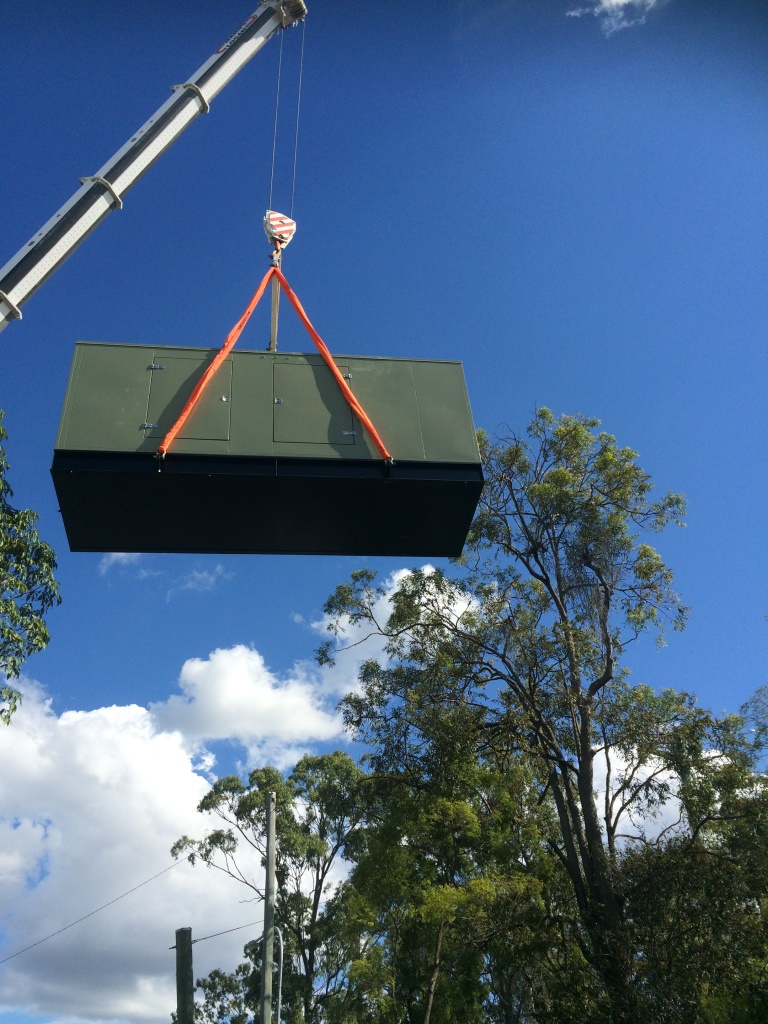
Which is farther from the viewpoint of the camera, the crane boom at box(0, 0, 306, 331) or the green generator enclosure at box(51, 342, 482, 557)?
the crane boom at box(0, 0, 306, 331)

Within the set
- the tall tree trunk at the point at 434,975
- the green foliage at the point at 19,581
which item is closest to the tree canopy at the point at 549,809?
the tall tree trunk at the point at 434,975

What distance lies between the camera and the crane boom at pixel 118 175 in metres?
8.23

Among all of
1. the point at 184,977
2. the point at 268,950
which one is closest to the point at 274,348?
the point at 184,977

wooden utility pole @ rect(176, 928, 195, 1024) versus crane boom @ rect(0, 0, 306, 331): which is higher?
crane boom @ rect(0, 0, 306, 331)

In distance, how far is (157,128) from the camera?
9500 mm

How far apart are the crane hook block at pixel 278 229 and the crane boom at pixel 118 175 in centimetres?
179

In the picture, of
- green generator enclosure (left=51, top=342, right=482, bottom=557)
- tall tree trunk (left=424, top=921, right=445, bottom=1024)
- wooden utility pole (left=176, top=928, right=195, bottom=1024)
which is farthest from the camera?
tall tree trunk (left=424, top=921, right=445, bottom=1024)

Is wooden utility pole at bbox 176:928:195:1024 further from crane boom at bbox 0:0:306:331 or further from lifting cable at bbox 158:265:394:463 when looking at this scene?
crane boom at bbox 0:0:306:331

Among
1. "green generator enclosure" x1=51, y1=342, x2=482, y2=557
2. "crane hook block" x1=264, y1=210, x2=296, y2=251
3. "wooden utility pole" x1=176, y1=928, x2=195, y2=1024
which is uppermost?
"crane hook block" x1=264, y1=210, x2=296, y2=251

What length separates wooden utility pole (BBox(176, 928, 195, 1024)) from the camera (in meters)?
8.08

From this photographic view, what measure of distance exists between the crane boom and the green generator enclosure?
205 cm

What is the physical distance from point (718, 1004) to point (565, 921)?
8.20ft

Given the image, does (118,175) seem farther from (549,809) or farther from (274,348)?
(549,809)

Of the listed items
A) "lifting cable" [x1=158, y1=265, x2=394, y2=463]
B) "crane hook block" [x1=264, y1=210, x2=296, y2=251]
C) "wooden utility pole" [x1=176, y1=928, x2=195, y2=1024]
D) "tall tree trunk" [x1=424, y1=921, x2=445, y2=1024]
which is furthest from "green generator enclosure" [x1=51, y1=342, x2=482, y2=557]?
"tall tree trunk" [x1=424, y1=921, x2=445, y2=1024]
